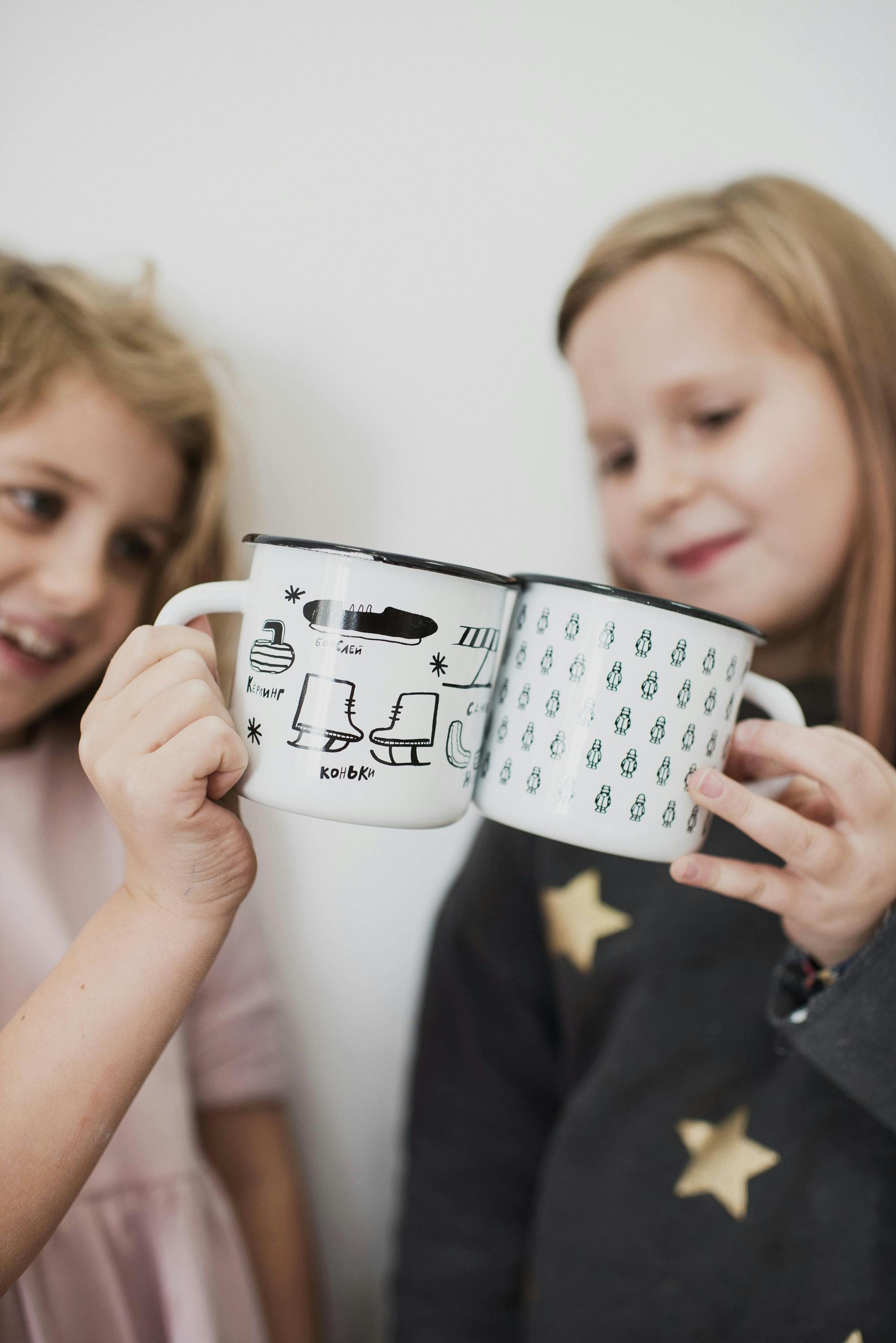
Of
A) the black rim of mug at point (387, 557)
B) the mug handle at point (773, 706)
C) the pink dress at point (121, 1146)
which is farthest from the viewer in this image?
the pink dress at point (121, 1146)

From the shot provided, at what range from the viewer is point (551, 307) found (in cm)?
93

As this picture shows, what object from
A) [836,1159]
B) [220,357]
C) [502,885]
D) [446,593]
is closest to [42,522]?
[220,357]

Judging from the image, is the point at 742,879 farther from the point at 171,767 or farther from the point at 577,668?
the point at 171,767

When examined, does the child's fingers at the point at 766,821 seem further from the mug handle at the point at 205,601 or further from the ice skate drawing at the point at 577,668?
the mug handle at the point at 205,601

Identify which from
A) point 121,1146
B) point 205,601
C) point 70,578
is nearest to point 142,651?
point 205,601

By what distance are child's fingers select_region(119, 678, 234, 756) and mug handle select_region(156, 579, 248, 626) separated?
0.16 ft

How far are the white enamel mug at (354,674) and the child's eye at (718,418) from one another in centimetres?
38

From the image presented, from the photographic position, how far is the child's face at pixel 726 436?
29.1 inches

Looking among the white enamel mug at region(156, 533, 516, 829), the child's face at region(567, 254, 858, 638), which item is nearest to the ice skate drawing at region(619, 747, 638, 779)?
the white enamel mug at region(156, 533, 516, 829)

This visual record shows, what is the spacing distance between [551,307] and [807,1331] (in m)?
0.96

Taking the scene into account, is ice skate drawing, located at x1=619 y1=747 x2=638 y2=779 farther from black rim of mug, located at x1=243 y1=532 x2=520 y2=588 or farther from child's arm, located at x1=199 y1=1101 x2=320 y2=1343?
child's arm, located at x1=199 y1=1101 x2=320 y2=1343

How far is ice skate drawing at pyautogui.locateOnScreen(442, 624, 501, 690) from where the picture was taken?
48 centimetres

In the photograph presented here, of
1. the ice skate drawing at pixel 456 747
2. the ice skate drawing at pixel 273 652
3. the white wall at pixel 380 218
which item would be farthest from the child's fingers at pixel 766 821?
the white wall at pixel 380 218

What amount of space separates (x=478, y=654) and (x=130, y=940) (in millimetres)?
263
